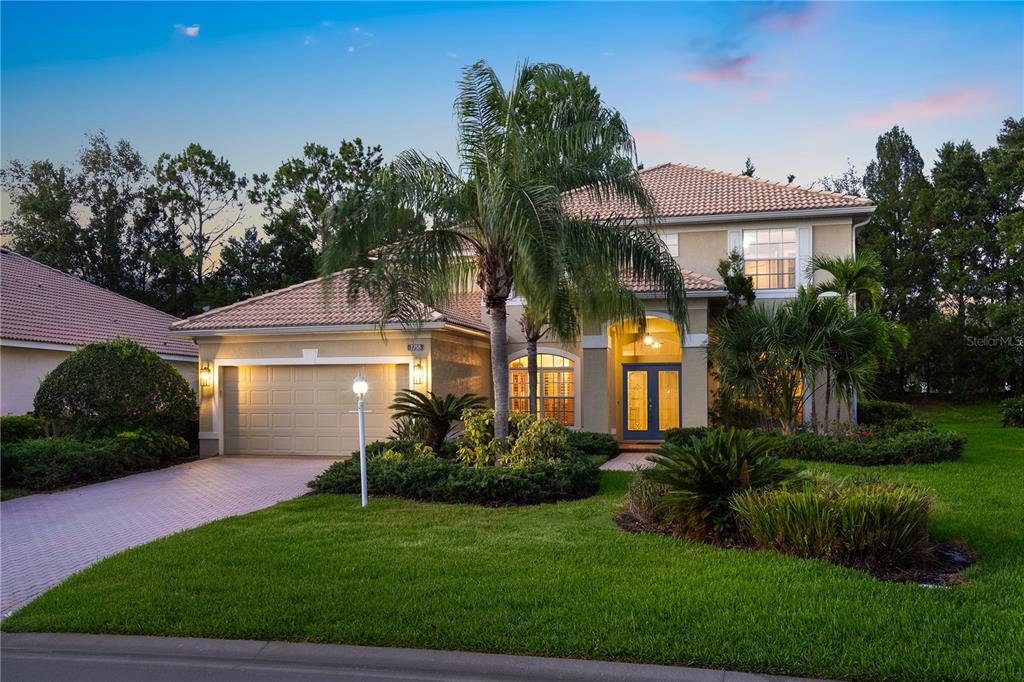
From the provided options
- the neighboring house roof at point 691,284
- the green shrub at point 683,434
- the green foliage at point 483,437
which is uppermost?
the neighboring house roof at point 691,284

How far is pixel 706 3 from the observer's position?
37.3ft

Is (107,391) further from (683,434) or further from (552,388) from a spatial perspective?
(683,434)

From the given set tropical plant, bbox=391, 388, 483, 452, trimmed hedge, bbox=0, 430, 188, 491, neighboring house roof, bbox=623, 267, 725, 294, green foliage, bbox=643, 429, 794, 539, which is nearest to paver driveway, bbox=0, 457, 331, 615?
trimmed hedge, bbox=0, 430, 188, 491

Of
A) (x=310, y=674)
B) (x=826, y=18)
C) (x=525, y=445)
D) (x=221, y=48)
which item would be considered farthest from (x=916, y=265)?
(x=310, y=674)

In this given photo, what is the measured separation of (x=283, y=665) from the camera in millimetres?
4969

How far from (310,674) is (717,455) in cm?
494

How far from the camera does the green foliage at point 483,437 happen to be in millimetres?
11555

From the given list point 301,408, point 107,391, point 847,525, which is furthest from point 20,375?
point 847,525

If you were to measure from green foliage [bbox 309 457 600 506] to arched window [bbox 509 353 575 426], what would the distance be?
645cm

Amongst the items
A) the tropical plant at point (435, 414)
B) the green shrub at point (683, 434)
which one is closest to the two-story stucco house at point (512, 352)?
the green shrub at point (683, 434)

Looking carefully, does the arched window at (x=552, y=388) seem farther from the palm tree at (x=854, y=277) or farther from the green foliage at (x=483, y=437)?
the palm tree at (x=854, y=277)

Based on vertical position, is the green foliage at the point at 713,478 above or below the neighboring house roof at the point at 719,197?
below

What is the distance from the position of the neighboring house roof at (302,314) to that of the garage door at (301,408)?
110 centimetres

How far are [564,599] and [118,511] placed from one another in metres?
7.92
